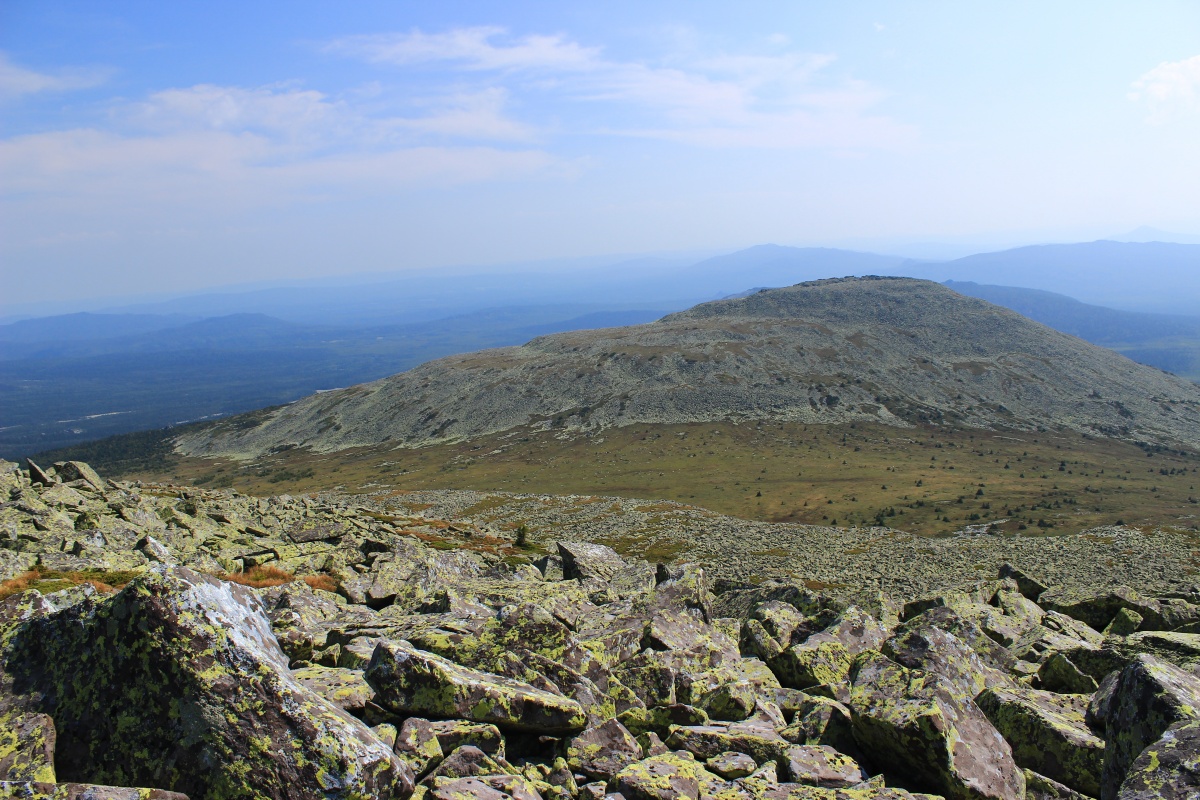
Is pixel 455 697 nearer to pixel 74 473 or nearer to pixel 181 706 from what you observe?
pixel 181 706

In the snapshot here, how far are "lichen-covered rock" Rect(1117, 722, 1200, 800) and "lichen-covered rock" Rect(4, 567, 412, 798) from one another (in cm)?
875

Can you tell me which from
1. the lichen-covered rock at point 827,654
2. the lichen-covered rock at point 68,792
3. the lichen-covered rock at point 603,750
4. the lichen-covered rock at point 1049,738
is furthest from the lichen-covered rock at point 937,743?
the lichen-covered rock at point 68,792

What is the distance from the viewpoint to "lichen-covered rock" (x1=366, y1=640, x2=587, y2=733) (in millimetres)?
9875

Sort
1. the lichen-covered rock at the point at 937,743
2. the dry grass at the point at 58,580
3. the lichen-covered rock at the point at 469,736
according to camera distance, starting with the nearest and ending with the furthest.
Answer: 1. the lichen-covered rock at the point at 469,736
2. the lichen-covered rock at the point at 937,743
3. the dry grass at the point at 58,580

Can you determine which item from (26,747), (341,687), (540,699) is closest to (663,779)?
(540,699)

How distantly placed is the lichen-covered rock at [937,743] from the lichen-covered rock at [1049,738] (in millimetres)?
834

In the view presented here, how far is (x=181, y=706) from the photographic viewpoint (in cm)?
755

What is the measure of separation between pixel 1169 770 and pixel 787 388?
15565 cm

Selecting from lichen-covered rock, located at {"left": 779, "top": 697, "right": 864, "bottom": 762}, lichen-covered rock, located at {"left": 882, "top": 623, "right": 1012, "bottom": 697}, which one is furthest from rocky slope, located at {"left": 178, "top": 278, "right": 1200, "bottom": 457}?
lichen-covered rock, located at {"left": 779, "top": 697, "right": 864, "bottom": 762}

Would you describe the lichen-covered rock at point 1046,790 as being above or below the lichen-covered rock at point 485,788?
below

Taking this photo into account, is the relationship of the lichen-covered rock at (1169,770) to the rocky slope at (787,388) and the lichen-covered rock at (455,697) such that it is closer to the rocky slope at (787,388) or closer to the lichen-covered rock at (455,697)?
the lichen-covered rock at (455,697)

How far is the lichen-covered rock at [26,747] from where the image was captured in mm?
6984

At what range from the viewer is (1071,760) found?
1055 centimetres

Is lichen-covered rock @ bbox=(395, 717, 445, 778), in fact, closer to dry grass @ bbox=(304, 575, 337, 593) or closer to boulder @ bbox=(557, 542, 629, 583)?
dry grass @ bbox=(304, 575, 337, 593)
